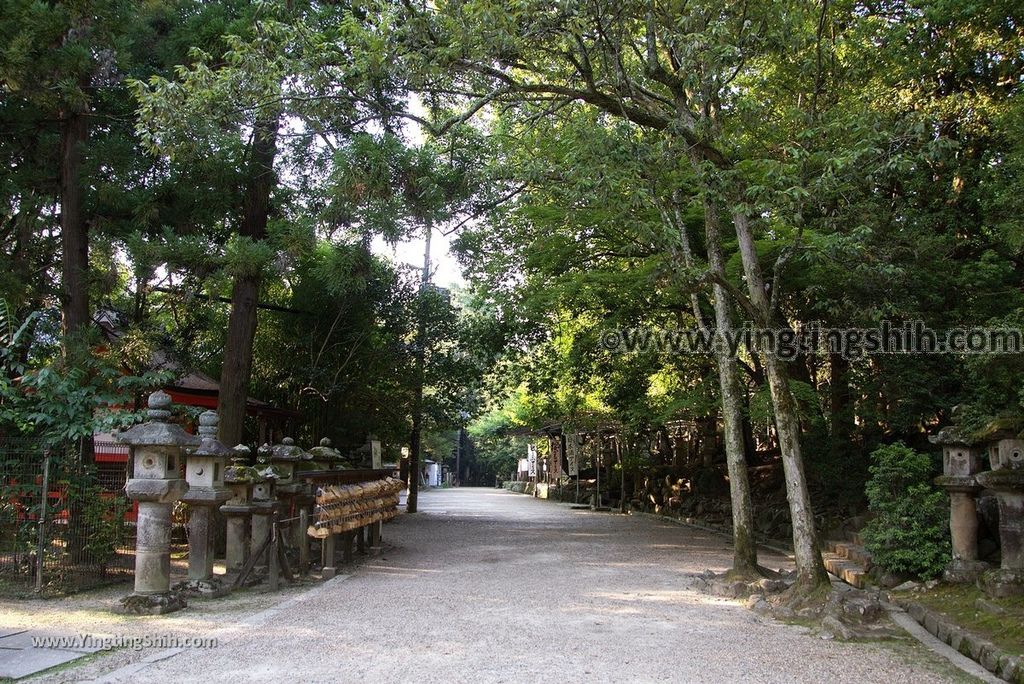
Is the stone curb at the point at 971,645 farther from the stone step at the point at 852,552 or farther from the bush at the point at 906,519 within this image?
the stone step at the point at 852,552

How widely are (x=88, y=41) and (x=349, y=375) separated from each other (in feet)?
25.4

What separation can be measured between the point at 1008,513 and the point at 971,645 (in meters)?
1.88

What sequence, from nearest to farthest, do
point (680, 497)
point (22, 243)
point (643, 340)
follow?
point (22, 243) < point (643, 340) < point (680, 497)

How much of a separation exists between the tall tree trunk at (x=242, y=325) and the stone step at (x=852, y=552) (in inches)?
344

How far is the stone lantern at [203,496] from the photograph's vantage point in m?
8.04

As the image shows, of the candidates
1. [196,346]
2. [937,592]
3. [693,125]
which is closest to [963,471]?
[937,592]

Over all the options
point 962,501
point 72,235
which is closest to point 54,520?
point 72,235

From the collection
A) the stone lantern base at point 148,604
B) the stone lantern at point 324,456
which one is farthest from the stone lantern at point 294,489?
the stone lantern base at point 148,604

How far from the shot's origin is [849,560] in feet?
34.0

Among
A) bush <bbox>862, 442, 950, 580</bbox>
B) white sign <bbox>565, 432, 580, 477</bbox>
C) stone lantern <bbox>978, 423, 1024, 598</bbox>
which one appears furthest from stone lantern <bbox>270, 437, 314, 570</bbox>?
white sign <bbox>565, 432, 580, 477</bbox>

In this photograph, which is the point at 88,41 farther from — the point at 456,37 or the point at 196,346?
the point at 196,346

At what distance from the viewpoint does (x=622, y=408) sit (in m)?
15.6

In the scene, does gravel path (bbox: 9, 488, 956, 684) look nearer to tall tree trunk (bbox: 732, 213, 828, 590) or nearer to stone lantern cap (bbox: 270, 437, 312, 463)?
tall tree trunk (bbox: 732, 213, 828, 590)

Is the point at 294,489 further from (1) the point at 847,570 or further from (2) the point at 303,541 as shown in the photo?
(1) the point at 847,570
